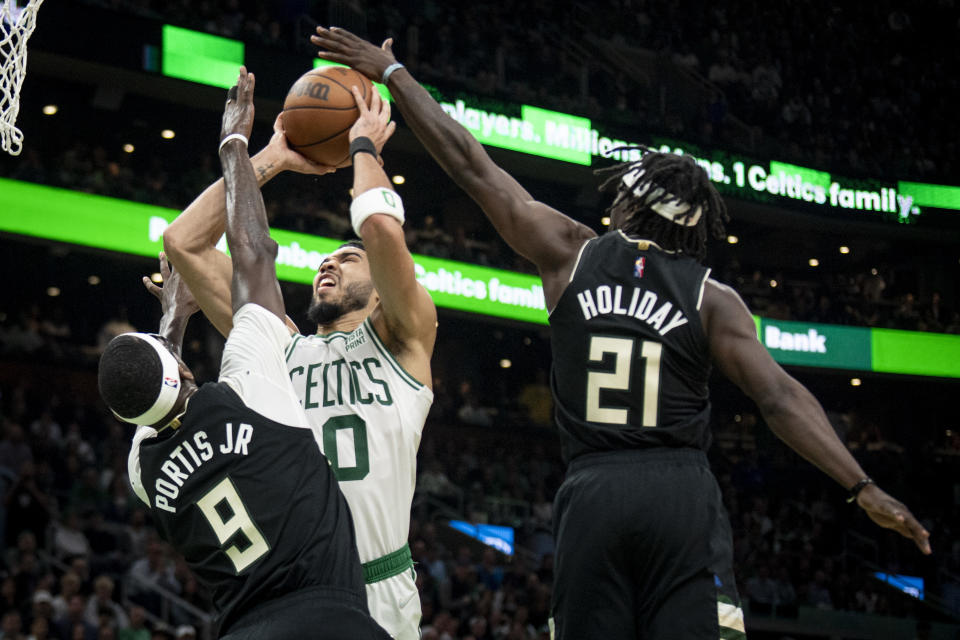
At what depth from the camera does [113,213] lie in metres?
15.7

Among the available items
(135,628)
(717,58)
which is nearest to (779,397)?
(135,628)

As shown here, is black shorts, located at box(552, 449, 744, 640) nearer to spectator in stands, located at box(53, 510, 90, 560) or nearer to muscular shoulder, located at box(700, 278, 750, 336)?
muscular shoulder, located at box(700, 278, 750, 336)

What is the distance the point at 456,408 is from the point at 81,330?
21.5 ft

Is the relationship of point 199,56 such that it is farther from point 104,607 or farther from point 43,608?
point 43,608

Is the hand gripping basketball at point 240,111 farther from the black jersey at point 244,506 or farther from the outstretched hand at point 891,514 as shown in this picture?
the outstretched hand at point 891,514

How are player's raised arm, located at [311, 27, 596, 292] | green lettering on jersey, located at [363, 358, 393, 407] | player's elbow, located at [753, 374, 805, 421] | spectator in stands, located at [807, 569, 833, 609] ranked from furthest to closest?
spectator in stands, located at [807, 569, 833, 609] < green lettering on jersey, located at [363, 358, 393, 407] < player's raised arm, located at [311, 27, 596, 292] < player's elbow, located at [753, 374, 805, 421]

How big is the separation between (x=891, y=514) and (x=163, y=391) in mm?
1959

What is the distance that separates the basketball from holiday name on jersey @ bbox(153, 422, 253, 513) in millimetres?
1537

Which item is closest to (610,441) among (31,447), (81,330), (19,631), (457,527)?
(19,631)

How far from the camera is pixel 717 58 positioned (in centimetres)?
2584

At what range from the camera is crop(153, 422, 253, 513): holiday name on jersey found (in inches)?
129

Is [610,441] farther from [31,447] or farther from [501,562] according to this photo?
[501,562]

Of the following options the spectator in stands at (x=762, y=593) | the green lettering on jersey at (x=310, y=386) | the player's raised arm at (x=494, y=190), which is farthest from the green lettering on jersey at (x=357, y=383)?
the spectator in stands at (x=762, y=593)

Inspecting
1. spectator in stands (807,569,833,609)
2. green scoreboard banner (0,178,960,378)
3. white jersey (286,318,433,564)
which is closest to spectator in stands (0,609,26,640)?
green scoreboard banner (0,178,960,378)
